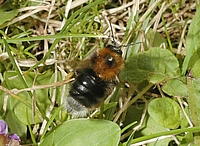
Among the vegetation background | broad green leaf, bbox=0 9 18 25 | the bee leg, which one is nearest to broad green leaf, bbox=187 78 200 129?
the vegetation background

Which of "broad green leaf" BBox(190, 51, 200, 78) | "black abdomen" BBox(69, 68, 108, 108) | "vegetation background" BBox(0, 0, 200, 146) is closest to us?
"black abdomen" BBox(69, 68, 108, 108)

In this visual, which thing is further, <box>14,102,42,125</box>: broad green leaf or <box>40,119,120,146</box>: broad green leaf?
<box>14,102,42,125</box>: broad green leaf

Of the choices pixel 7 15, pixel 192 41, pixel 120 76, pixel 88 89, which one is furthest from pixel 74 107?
pixel 7 15

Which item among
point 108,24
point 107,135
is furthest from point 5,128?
point 108,24

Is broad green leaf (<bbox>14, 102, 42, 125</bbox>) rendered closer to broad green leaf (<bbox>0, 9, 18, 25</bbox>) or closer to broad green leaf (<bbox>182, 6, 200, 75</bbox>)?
broad green leaf (<bbox>0, 9, 18, 25</bbox>)

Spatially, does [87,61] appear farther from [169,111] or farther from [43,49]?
[43,49]

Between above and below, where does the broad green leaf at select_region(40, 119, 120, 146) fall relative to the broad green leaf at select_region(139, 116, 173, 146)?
above

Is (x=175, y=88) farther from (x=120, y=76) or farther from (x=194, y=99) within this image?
(x=120, y=76)
